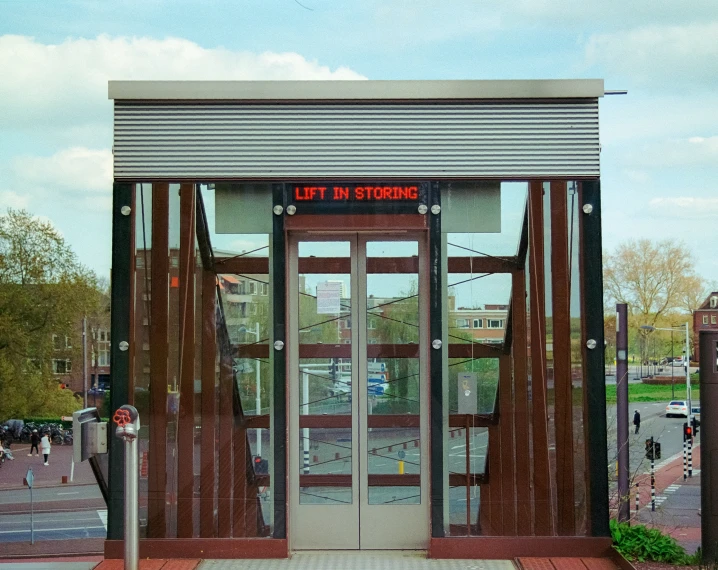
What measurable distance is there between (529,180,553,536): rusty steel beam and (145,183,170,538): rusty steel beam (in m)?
2.84

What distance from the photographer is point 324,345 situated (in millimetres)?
6793

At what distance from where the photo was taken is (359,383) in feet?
22.3

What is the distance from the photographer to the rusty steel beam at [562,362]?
21.6 feet

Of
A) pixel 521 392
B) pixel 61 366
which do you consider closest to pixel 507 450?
pixel 521 392

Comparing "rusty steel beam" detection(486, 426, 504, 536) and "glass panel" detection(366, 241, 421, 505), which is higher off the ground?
"glass panel" detection(366, 241, 421, 505)

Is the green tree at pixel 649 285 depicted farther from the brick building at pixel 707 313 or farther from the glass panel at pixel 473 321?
the glass panel at pixel 473 321

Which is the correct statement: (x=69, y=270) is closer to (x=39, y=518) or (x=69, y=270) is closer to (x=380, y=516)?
(x=39, y=518)

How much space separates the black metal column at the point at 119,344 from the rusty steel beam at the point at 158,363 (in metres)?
0.19

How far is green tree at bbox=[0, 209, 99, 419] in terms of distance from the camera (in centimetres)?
1888

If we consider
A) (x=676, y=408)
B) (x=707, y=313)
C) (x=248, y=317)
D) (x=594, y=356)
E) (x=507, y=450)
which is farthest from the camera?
(x=676, y=408)

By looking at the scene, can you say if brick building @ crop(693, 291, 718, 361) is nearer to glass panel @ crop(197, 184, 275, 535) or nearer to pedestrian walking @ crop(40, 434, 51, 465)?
pedestrian walking @ crop(40, 434, 51, 465)

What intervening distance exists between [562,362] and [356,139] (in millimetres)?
2328

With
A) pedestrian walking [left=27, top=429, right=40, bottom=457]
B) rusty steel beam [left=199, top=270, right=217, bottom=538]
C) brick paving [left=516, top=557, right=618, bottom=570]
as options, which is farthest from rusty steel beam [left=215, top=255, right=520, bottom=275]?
pedestrian walking [left=27, top=429, right=40, bottom=457]

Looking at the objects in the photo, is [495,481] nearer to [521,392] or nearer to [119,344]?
[521,392]
